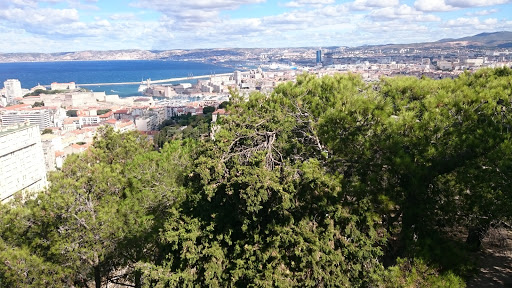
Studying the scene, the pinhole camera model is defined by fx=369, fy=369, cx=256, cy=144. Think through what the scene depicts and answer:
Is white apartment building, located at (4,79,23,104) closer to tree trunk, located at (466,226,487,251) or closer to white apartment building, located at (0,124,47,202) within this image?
white apartment building, located at (0,124,47,202)

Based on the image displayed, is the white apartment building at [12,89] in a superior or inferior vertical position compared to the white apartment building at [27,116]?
superior

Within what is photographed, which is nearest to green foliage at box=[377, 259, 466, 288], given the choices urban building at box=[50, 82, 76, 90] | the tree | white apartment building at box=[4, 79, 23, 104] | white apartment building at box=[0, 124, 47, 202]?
the tree

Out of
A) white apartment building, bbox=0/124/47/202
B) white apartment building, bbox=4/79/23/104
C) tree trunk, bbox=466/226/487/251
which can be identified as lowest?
white apartment building, bbox=0/124/47/202

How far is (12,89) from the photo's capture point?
326ft

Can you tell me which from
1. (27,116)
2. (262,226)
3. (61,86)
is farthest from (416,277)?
(61,86)

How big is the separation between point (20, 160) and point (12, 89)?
81.5 metres

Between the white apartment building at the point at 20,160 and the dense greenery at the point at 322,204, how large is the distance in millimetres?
26493

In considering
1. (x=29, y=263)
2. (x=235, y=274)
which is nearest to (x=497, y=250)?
(x=235, y=274)

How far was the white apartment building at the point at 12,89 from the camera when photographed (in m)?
97.7

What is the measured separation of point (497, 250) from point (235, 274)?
233 inches

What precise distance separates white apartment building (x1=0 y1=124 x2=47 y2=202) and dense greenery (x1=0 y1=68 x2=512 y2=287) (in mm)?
26493

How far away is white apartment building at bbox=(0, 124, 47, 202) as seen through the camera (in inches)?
1209

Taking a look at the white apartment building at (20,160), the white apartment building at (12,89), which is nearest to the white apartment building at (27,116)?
the white apartment building at (12,89)

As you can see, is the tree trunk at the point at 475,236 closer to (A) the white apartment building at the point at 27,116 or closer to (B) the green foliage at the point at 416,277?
(B) the green foliage at the point at 416,277
